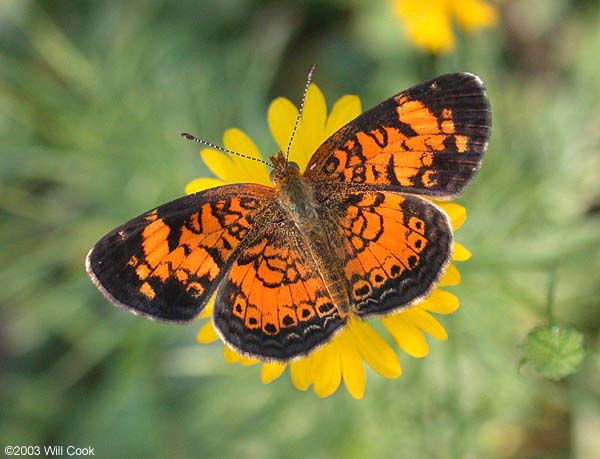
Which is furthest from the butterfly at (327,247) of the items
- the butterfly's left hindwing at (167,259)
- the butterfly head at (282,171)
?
the butterfly head at (282,171)

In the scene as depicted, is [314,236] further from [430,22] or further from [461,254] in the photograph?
[430,22]

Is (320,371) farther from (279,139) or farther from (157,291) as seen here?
(279,139)

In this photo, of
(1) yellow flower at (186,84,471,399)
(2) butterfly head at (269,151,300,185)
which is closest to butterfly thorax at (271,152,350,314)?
(2) butterfly head at (269,151,300,185)

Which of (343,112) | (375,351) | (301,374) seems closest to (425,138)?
(343,112)

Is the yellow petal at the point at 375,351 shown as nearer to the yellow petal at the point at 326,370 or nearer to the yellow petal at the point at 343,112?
the yellow petal at the point at 326,370

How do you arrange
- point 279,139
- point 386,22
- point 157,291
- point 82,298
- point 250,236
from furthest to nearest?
point 386,22
point 82,298
point 279,139
point 250,236
point 157,291

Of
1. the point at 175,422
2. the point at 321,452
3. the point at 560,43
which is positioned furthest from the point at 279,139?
the point at 560,43
